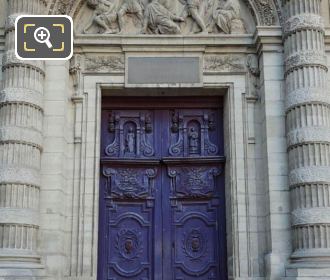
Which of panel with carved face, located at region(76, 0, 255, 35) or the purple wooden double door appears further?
panel with carved face, located at region(76, 0, 255, 35)

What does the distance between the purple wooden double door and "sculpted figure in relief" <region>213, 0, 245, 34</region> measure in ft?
4.44

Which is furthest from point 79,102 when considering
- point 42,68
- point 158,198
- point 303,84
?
point 303,84

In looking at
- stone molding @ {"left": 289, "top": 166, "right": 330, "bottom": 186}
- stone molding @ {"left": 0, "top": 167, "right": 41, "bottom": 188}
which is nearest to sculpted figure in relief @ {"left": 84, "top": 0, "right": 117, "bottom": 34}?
stone molding @ {"left": 0, "top": 167, "right": 41, "bottom": 188}

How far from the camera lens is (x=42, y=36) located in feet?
17.2

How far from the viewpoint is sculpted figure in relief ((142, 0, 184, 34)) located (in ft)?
33.2

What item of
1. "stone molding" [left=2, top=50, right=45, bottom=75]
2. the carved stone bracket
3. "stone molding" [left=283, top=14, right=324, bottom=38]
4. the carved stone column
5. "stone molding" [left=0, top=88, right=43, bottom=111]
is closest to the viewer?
the carved stone column

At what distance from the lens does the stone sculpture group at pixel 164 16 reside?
10.2m

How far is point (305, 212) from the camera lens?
8633mm

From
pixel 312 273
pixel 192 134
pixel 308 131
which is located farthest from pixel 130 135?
pixel 312 273

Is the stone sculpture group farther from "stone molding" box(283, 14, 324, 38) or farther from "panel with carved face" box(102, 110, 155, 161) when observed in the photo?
"panel with carved face" box(102, 110, 155, 161)

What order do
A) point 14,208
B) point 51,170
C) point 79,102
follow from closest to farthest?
1. point 14,208
2. point 51,170
3. point 79,102

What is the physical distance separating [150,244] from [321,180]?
3179 mm

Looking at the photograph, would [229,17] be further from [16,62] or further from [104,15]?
[16,62]

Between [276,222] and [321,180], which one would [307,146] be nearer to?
[321,180]
